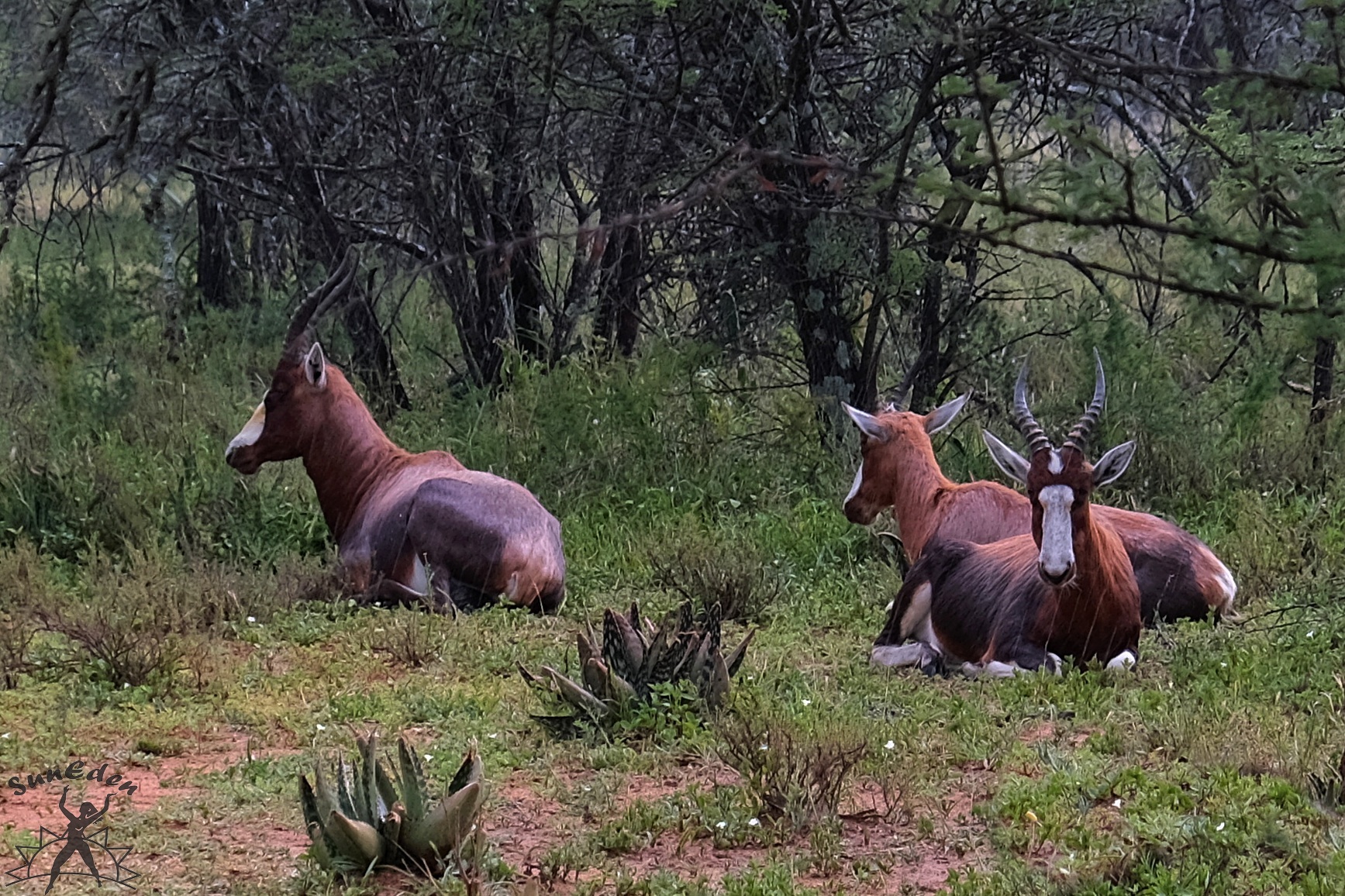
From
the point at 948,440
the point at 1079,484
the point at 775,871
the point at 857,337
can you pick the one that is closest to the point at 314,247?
the point at 857,337

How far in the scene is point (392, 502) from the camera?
304 inches

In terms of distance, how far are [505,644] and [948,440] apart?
3.68 m

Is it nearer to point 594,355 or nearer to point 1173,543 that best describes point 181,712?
point 1173,543

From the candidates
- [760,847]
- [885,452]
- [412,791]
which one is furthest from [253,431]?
[760,847]

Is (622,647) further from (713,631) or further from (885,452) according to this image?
(885,452)

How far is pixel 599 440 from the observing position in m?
9.48

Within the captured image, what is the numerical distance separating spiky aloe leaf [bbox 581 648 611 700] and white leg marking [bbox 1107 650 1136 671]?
1.96 m

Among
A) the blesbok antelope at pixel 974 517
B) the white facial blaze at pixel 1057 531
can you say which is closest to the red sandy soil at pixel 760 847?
the white facial blaze at pixel 1057 531

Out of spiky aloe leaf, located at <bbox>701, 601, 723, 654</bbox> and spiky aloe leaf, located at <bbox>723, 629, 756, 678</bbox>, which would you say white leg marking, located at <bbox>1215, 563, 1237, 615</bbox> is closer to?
spiky aloe leaf, located at <bbox>723, 629, 756, 678</bbox>

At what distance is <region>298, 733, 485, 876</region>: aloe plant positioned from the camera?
12.8 feet

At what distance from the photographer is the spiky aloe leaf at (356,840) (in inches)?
151

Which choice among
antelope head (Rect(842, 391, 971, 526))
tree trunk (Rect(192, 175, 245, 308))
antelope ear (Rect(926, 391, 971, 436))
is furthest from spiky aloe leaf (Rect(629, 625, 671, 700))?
tree trunk (Rect(192, 175, 245, 308))

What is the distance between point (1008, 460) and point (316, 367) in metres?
3.70

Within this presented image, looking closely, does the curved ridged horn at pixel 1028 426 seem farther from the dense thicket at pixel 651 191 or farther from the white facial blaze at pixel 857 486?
the white facial blaze at pixel 857 486
